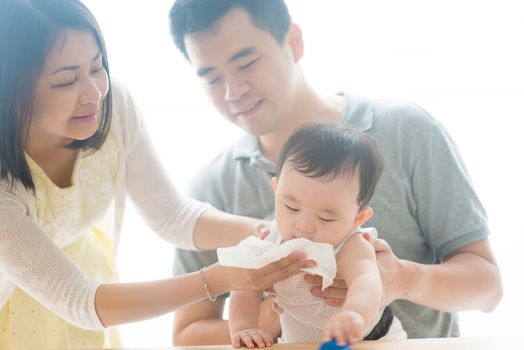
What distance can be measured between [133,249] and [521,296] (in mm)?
1352

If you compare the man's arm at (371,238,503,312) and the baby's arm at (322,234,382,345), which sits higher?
the baby's arm at (322,234,382,345)

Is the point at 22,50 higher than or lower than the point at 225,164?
higher

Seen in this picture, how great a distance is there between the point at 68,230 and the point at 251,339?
642 millimetres

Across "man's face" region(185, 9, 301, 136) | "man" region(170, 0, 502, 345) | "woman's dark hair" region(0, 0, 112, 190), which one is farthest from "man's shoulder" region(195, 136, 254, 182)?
"woman's dark hair" region(0, 0, 112, 190)

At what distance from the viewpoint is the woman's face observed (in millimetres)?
1480

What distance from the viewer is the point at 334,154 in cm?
135

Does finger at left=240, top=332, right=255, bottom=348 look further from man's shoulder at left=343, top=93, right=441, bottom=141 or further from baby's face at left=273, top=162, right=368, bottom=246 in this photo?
man's shoulder at left=343, top=93, right=441, bottom=141

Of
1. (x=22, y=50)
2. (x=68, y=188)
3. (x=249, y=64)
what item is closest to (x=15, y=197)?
(x=68, y=188)

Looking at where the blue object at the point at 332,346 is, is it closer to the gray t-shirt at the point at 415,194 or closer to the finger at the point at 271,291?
the finger at the point at 271,291

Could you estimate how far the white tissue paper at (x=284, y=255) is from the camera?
1.34m

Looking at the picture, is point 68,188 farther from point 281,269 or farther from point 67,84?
point 281,269

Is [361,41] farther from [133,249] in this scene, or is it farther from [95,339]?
[95,339]

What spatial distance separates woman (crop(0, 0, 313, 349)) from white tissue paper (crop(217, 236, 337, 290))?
2 cm

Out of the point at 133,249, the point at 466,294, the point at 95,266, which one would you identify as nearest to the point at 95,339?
the point at 95,266
